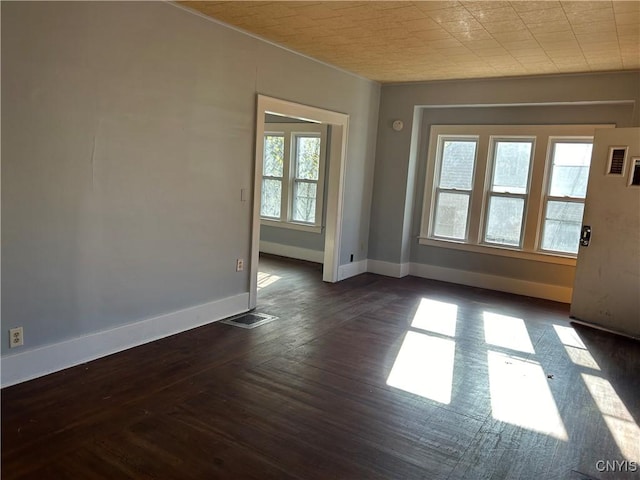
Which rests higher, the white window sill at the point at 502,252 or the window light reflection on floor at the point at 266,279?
the white window sill at the point at 502,252

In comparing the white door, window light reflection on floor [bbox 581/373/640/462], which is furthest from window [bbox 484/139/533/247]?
window light reflection on floor [bbox 581/373/640/462]

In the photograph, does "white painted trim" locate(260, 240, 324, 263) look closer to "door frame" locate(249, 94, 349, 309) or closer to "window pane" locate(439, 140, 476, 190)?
"door frame" locate(249, 94, 349, 309)

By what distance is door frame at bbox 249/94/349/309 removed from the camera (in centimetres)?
427

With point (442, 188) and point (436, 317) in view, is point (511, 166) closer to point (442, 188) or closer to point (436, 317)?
point (442, 188)

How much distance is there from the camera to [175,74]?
3.43 meters

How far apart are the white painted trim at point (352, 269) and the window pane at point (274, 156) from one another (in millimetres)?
1987

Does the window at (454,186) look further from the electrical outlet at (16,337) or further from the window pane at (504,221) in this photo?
the electrical outlet at (16,337)

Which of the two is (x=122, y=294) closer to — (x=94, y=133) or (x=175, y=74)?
(x=94, y=133)

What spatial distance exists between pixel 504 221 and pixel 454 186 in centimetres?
78

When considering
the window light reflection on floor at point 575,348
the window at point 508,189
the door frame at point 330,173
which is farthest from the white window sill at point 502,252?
the door frame at point 330,173

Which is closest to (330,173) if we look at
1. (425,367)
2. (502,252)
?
(502,252)

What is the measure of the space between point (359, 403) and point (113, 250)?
1957mm

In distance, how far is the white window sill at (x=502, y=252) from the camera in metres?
5.43

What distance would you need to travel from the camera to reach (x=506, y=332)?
4.29 metres
